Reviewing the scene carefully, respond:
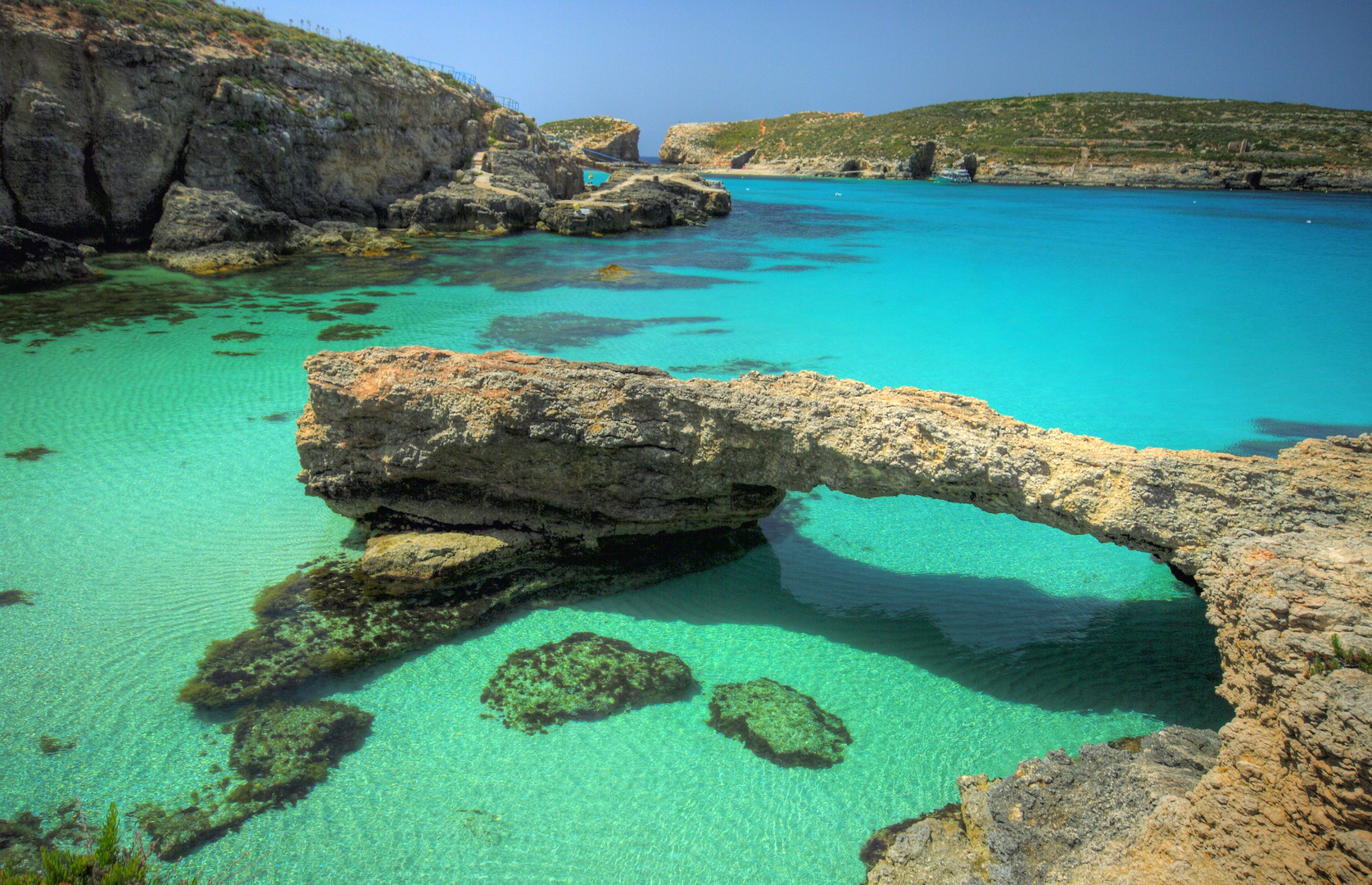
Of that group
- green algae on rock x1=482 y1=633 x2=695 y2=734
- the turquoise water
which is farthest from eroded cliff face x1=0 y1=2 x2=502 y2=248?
green algae on rock x1=482 y1=633 x2=695 y2=734

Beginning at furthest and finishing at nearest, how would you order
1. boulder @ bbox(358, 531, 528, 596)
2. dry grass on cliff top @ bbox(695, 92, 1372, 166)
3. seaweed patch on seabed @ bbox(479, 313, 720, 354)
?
dry grass on cliff top @ bbox(695, 92, 1372, 166) < seaweed patch on seabed @ bbox(479, 313, 720, 354) < boulder @ bbox(358, 531, 528, 596)

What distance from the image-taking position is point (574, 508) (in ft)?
21.1

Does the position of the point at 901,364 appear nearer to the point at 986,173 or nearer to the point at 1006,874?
the point at 1006,874

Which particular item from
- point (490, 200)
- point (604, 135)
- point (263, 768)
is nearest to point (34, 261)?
point (490, 200)

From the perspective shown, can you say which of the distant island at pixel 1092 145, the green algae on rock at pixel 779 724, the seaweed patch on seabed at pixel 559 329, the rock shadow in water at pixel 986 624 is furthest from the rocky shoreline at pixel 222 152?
the distant island at pixel 1092 145

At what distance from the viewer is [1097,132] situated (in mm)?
76625

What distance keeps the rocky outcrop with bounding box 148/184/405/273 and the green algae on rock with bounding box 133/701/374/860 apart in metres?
19.4

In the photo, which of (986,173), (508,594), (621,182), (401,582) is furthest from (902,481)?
(986,173)

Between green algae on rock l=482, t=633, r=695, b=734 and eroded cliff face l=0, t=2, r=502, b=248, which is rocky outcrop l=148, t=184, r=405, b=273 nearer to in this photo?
eroded cliff face l=0, t=2, r=502, b=248

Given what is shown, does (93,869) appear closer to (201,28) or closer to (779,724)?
(779,724)

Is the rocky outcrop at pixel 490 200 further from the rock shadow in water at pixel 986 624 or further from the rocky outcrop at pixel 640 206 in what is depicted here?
the rock shadow in water at pixel 986 624

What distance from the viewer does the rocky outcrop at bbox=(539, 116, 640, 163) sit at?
8144 centimetres

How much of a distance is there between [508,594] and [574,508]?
0.93 meters

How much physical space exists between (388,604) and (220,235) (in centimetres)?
2029
